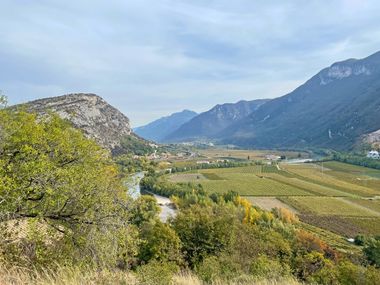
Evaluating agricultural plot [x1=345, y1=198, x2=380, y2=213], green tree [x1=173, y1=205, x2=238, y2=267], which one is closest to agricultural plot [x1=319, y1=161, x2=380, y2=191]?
agricultural plot [x1=345, y1=198, x2=380, y2=213]

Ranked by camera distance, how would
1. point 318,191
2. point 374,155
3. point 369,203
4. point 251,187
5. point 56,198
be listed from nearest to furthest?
point 56,198
point 369,203
point 318,191
point 251,187
point 374,155


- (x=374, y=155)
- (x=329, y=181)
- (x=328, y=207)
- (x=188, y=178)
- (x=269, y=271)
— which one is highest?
(x=269, y=271)

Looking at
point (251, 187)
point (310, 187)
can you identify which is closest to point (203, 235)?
point (251, 187)

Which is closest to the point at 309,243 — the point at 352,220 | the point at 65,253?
the point at 352,220

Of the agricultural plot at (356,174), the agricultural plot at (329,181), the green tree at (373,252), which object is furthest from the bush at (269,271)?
the agricultural plot at (356,174)

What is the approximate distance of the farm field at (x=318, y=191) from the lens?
78.9 metres

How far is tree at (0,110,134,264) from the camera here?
1108cm

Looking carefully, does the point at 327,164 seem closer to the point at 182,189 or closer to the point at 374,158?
the point at 374,158

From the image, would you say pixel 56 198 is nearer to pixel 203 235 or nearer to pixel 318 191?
pixel 203 235

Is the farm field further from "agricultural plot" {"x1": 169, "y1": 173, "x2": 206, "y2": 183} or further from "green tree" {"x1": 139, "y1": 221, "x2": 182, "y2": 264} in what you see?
"green tree" {"x1": 139, "y1": 221, "x2": 182, "y2": 264}

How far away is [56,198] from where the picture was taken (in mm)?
11578

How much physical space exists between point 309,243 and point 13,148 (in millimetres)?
52709

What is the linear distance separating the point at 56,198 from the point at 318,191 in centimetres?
11210

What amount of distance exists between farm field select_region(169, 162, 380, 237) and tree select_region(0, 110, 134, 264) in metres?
65.8
